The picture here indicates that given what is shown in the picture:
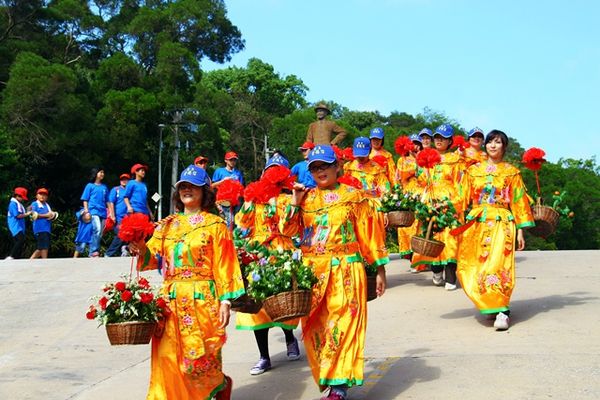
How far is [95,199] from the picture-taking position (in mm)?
16578

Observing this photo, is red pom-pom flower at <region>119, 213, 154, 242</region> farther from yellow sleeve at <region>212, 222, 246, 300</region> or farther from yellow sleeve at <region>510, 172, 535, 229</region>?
yellow sleeve at <region>510, 172, 535, 229</region>

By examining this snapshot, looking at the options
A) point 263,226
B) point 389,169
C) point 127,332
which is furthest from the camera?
point 389,169

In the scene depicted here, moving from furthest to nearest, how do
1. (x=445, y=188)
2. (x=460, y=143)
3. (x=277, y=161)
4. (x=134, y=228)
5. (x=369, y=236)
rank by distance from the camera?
(x=460, y=143) → (x=445, y=188) → (x=277, y=161) → (x=369, y=236) → (x=134, y=228)

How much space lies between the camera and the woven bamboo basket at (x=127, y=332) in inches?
232

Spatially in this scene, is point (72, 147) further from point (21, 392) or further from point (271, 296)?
point (271, 296)

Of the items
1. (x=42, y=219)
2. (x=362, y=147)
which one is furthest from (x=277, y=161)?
(x=42, y=219)

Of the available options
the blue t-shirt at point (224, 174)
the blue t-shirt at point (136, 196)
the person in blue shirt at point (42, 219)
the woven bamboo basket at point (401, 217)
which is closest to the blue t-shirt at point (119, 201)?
the blue t-shirt at point (136, 196)

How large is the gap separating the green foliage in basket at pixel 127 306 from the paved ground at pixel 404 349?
1.69m

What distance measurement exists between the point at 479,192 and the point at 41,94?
22603 millimetres

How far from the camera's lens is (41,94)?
29000mm

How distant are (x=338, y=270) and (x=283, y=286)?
60cm

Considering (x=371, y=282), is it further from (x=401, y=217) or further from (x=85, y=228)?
(x=85, y=228)

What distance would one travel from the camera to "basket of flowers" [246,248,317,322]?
639 cm

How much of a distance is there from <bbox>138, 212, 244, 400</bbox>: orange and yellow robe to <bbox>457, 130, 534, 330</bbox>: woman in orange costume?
3.81 m
